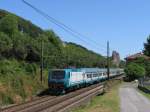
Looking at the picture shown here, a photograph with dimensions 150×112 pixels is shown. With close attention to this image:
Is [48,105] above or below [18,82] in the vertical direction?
below

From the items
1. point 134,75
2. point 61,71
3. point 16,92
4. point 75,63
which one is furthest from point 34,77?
point 134,75

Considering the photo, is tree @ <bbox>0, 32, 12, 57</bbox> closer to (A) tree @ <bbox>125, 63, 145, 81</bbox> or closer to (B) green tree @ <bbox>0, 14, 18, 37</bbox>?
(B) green tree @ <bbox>0, 14, 18, 37</bbox>

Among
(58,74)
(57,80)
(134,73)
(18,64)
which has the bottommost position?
(57,80)

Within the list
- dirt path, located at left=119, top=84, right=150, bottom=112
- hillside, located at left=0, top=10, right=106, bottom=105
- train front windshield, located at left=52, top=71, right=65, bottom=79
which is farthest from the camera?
train front windshield, located at left=52, top=71, right=65, bottom=79

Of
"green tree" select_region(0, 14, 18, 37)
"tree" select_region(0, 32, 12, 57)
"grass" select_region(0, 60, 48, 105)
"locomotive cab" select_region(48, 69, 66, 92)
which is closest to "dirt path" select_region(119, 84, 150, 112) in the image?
"grass" select_region(0, 60, 48, 105)

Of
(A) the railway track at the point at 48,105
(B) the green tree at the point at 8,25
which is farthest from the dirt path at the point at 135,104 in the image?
(B) the green tree at the point at 8,25

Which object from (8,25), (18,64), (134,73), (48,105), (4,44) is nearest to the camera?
(48,105)

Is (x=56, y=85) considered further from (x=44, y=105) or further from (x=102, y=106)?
(x=102, y=106)

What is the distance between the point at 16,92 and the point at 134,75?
58209 millimetres

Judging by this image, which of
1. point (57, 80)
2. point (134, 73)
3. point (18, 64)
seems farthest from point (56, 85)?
point (134, 73)

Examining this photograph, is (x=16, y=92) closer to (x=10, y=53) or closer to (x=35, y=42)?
(x=10, y=53)

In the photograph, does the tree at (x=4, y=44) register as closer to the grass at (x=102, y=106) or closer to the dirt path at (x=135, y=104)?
the dirt path at (x=135, y=104)

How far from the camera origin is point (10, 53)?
52.3 metres

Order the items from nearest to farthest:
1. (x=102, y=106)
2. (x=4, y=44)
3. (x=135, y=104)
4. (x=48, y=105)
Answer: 1. (x=102, y=106)
2. (x=135, y=104)
3. (x=48, y=105)
4. (x=4, y=44)
